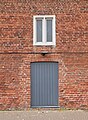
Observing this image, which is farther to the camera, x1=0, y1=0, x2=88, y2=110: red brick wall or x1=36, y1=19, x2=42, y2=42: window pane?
x1=36, y1=19, x2=42, y2=42: window pane

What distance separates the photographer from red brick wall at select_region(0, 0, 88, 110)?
16.5 m

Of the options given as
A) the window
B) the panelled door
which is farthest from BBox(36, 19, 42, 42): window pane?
the panelled door

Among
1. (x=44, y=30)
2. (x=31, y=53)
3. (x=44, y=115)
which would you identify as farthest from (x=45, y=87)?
(x=44, y=30)

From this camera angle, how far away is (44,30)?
1673 centimetres

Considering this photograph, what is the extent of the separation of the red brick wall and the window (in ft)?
0.62

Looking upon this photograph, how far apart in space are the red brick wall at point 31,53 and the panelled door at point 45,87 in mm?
303

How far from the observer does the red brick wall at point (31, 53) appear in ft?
54.1

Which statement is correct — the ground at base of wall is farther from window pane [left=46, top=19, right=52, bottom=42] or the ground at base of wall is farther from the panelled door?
window pane [left=46, top=19, right=52, bottom=42]

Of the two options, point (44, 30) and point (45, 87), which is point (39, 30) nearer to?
point (44, 30)

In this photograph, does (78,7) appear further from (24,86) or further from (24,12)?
(24,86)

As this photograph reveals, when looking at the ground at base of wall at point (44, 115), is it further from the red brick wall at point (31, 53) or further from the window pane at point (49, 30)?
the window pane at point (49, 30)

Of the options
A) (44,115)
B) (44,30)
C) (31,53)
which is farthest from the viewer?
(44,30)

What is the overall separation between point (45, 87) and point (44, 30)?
105 inches

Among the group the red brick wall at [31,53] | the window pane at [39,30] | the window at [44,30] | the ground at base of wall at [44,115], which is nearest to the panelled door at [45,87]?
the red brick wall at [31,53]
